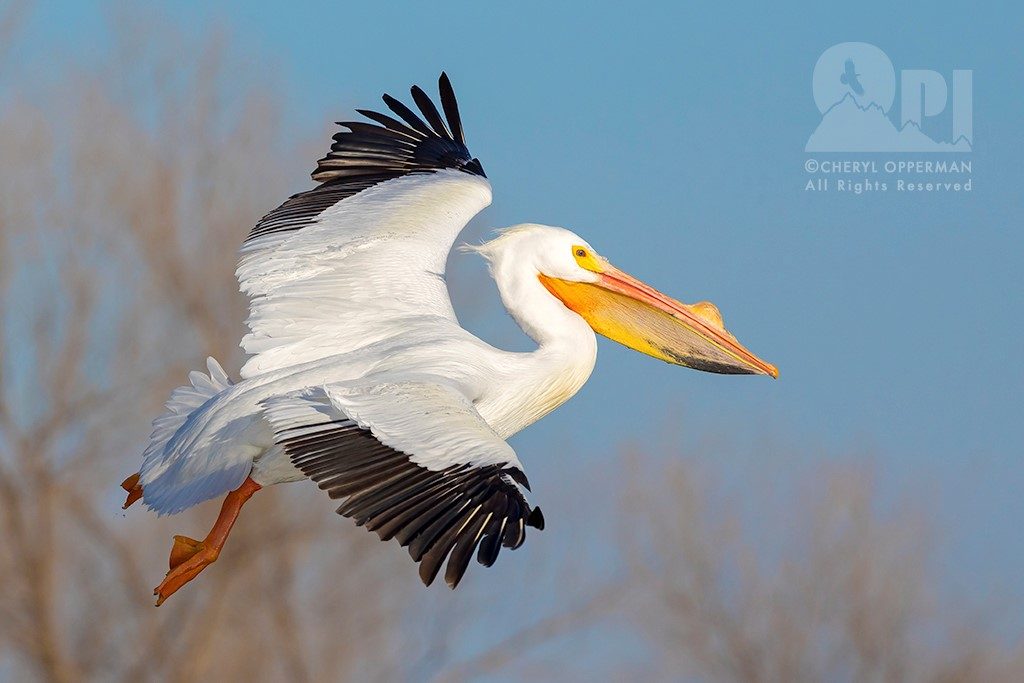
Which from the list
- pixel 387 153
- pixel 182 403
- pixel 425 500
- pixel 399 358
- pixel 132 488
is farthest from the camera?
pixel 387 153

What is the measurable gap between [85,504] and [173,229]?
2936 mm

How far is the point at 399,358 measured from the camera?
5285 mm

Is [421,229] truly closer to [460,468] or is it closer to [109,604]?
Answer: [460,468]

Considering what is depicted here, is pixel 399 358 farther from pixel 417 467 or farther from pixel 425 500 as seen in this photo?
pixel 425 500

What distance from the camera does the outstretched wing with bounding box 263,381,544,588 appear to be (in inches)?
165

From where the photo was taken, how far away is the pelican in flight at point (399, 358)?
4.36m

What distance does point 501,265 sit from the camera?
19.8ft

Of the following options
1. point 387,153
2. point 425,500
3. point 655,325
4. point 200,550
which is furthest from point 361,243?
point 425,500

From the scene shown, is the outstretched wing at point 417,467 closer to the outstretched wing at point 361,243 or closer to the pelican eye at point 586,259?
the outstretched wing at point 361,243

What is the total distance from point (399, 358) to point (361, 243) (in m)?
0.96

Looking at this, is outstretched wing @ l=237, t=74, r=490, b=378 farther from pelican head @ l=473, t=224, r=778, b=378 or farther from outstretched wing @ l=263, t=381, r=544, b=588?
outstretched wing @ l=263, t=381, r=544, b=588

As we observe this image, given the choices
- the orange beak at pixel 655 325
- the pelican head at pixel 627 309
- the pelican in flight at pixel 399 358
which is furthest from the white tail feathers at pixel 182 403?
the orange beak at pixel 655 325

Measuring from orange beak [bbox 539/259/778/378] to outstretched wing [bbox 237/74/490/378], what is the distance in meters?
0.65

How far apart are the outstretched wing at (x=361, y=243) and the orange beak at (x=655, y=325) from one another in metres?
0.65
